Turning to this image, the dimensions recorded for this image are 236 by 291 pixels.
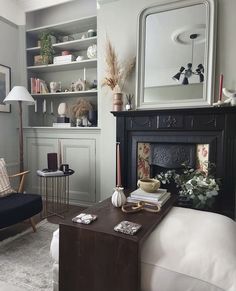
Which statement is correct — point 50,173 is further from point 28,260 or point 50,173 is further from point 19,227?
point 28,260

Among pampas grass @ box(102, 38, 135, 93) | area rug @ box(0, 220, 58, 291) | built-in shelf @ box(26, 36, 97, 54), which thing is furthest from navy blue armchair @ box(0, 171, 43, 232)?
built-in shelf @ box(26, 36, 97, 54)

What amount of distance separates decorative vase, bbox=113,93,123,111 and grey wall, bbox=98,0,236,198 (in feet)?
0.60

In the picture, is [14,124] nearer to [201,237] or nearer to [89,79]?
[89,79]

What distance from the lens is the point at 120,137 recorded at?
2.77m

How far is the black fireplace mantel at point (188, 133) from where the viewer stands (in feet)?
7.64

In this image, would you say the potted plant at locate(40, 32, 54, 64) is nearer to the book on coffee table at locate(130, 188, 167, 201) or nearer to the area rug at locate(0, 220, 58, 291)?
the area rug at locate(0, 220, 58, 291)

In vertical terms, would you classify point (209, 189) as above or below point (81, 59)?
below

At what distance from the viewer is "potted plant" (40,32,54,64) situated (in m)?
3.25

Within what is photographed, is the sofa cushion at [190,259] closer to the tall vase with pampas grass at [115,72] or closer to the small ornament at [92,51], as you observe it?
the tall vase with pampas grass at [115,72]

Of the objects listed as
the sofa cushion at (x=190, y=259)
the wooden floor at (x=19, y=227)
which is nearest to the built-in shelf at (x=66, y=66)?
the wooden floor at (x=19, y=227)

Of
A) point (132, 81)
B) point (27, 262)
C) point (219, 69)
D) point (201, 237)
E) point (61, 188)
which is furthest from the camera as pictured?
point (61, 188)

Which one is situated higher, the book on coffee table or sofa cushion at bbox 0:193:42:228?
the book on coffee table

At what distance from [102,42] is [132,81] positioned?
2.14 feet

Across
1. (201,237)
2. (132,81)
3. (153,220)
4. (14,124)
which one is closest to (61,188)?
(14,124)
